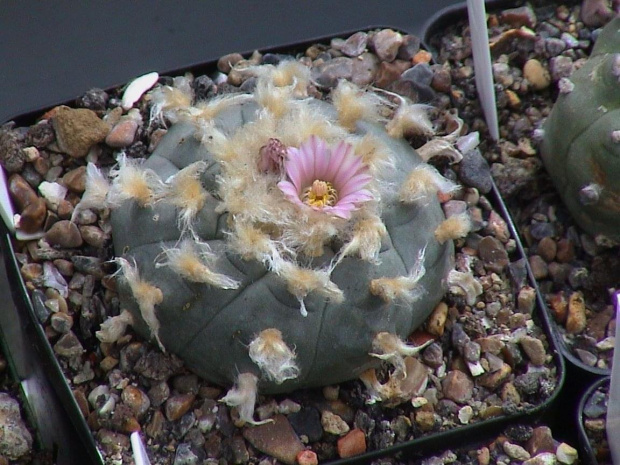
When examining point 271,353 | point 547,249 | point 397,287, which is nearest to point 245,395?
point 271,353

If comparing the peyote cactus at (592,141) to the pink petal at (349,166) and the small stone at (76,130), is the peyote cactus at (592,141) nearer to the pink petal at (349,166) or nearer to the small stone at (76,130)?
the pink petal at (349,166)

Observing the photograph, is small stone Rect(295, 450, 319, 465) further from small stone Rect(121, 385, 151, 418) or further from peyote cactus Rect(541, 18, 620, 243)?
peyote cactus Rect(541, 18, 620, 243)

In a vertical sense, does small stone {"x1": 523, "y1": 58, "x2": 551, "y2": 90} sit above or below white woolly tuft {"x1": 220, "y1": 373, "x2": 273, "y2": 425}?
above

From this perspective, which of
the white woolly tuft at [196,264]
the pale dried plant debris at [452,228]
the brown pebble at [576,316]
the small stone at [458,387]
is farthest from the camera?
the brown pebble at [576,316]

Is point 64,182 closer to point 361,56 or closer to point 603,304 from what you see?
point 361,56

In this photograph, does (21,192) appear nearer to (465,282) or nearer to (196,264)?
(196,264)

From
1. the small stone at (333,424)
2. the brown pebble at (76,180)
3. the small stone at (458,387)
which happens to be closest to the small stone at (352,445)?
the small stone at (333,424)

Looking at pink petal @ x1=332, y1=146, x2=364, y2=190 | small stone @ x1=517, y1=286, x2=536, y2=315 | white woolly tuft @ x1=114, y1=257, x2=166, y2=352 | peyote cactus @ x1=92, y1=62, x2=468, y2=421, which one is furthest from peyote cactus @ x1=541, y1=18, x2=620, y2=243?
white woolly tuft @ x1=114, y1=257, x2=166, y2=352
